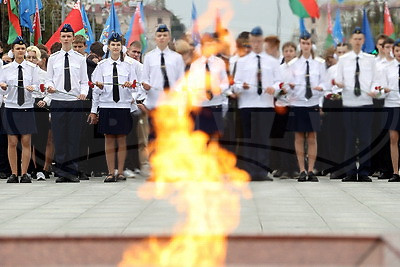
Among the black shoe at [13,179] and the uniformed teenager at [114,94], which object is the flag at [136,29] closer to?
the uniformed teenager at [114,94]

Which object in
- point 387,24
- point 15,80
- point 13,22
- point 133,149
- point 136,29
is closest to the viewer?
point 15,80

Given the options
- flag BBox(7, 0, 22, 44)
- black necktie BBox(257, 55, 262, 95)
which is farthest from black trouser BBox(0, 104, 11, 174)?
flag BBox(7, 0, 22, 44)

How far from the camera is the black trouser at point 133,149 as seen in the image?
12.6m

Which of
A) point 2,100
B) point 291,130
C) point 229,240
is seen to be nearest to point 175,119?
point 291,130

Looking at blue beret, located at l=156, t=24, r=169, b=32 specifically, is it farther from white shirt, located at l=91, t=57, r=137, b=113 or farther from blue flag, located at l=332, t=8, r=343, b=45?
blue flag, located at l=332, t=8, r=343, b=45

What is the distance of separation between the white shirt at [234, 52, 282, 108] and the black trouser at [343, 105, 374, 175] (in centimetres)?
110

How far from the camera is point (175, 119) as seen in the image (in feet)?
34.8

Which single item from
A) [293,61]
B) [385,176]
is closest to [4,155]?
[293,61]

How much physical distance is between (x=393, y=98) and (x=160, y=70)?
3220 mm

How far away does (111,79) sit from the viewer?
37.0 ft

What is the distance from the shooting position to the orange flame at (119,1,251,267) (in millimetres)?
4700

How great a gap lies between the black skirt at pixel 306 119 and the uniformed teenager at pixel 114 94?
2300 millimetres

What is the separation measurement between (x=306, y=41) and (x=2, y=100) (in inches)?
171

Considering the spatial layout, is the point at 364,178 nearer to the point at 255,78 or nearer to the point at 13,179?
the point at 255,78
